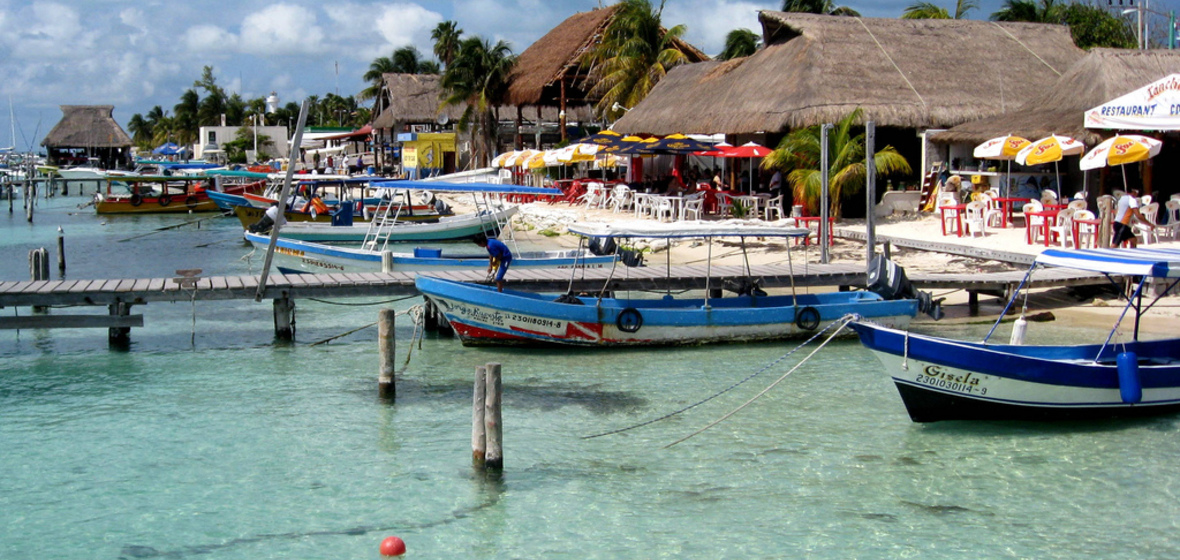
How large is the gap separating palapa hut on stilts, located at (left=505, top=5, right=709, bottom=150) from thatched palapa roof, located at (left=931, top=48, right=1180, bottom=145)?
1901 cm

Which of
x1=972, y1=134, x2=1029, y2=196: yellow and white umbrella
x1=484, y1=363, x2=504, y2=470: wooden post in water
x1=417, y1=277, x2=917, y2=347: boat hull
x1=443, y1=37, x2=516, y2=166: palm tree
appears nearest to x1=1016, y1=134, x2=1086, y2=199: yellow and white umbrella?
x1=972, y1=134, x2=1029, y2=196: yellow and white umbrella

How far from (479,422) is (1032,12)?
125 feet

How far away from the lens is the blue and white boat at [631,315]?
15.5m

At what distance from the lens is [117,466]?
11141mm

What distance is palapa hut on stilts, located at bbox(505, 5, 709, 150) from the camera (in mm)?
43688

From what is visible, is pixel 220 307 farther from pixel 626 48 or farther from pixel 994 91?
pixel 626 48

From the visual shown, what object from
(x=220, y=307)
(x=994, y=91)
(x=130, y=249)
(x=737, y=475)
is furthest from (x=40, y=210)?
(x=737, y=475)

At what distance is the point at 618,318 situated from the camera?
15727 millimetres

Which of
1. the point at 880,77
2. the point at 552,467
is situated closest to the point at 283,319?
the point at 552,467

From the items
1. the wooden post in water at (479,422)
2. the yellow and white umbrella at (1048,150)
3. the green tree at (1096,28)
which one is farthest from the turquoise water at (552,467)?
the green tree at (1096,28)

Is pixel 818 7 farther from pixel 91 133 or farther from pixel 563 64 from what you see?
pixel 91 133

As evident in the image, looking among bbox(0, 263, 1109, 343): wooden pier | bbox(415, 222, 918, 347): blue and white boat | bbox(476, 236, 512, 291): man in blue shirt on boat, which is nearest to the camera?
bbox(415, 222, 918, 347): blue and white boat

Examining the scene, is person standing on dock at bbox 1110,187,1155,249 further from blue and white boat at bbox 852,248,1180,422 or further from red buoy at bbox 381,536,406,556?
red buoy at bbox 381,536,406,556

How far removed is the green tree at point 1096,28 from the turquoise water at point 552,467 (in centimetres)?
2942
